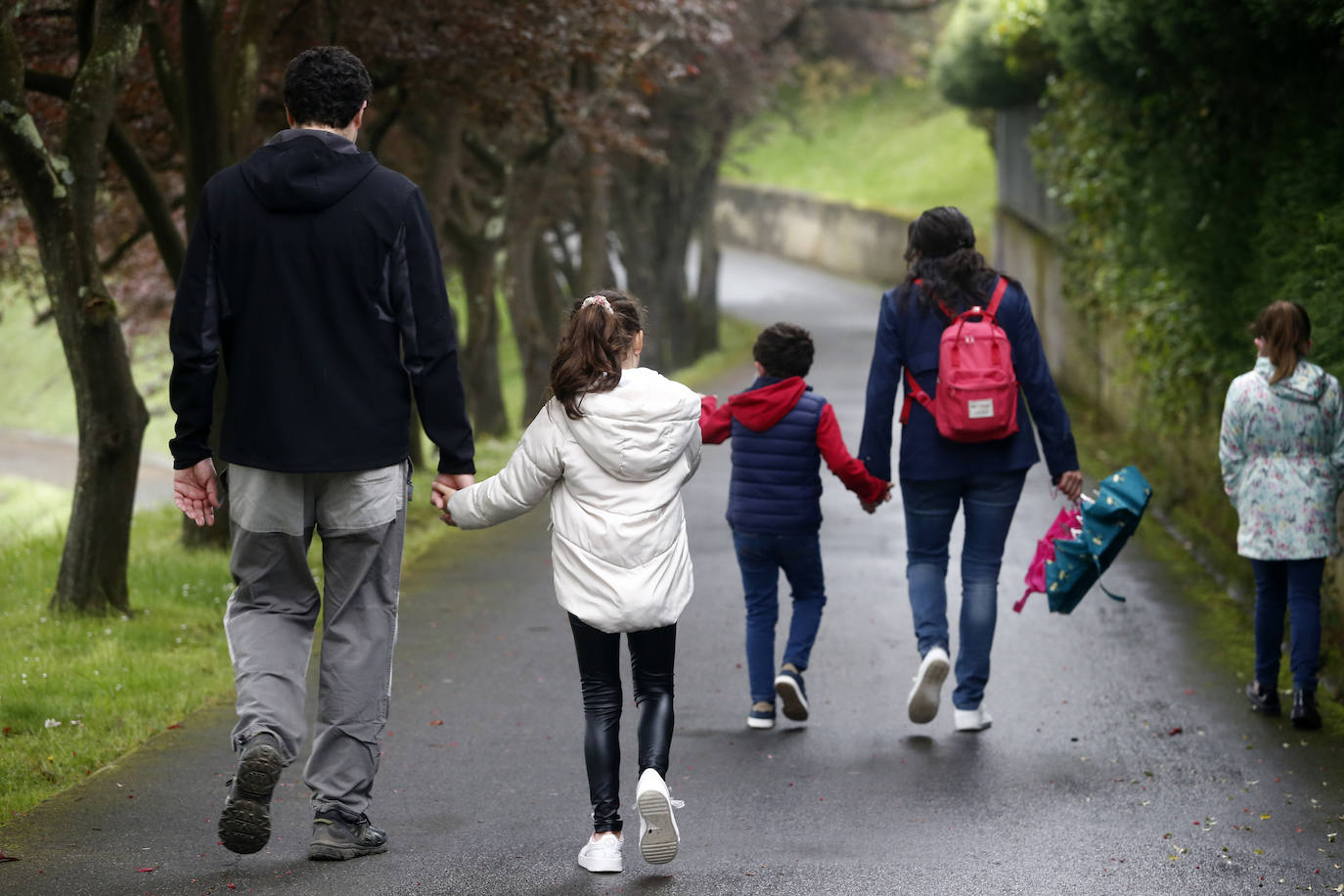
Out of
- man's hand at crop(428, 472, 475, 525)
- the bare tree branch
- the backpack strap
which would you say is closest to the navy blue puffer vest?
the backpack strap

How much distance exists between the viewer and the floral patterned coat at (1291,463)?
21.6 ft

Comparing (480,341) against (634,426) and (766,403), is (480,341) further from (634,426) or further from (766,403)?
(634,426)

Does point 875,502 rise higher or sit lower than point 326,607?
lower

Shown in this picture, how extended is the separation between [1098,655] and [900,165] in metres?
44.7

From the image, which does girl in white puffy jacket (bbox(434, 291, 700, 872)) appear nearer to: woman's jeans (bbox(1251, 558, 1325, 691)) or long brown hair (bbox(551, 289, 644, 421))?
long brown hair (bbox(551, 289, 644, 421))

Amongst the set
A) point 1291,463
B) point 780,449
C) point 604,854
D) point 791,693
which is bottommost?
point 791,693

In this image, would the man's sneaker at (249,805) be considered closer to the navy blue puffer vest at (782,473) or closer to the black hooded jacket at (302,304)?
the black hooded jacket at (302,304)

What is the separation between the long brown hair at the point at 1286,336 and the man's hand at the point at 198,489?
4.07 meters

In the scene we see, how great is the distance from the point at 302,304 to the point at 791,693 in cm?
277

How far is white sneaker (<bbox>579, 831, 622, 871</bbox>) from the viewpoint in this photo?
480cm

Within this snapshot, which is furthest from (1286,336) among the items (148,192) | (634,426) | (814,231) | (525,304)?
(814,231)

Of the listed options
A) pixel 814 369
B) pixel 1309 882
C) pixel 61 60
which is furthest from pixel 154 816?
pixel 814 369

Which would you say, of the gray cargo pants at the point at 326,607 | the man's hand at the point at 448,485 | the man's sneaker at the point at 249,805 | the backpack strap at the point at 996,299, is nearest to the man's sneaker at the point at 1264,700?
the backpack strap at the point at 996,299

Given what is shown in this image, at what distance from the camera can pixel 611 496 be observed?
16.1ft
